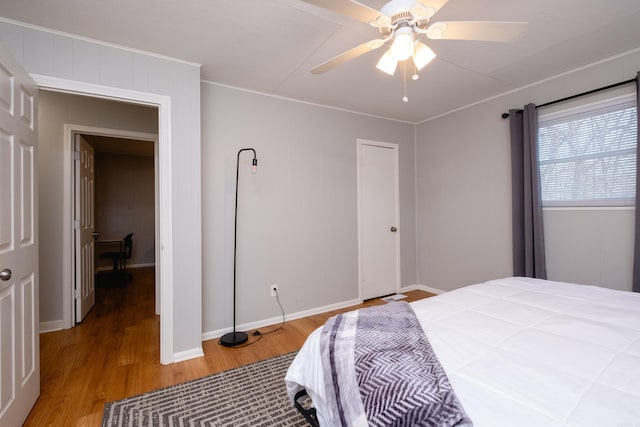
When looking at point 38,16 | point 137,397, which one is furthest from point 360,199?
point 38,16

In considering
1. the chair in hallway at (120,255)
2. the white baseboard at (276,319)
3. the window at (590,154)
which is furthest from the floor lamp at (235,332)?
the chair in hallway at (120,255)

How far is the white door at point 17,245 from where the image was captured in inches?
57.1

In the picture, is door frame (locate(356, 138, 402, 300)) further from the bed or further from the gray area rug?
the bed

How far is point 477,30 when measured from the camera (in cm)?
141

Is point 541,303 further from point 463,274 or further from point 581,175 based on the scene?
point 463,274

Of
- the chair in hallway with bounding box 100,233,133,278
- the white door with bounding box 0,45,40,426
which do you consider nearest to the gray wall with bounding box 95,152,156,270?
the chair in hallway with bounding box 100,233,133,278

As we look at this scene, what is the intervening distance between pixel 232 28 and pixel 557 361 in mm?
2413

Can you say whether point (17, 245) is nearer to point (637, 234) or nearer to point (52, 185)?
point (52, 185)

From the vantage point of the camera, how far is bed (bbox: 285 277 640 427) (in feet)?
2.42

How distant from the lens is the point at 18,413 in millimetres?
1565

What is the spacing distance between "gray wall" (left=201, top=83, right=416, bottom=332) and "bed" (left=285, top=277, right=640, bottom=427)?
1745mm

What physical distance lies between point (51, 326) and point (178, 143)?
2311mm

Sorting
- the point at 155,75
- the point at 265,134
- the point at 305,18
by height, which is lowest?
the point at 265,134

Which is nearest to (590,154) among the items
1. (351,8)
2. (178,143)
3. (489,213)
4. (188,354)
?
(489,213)
